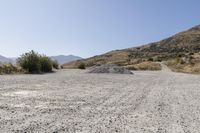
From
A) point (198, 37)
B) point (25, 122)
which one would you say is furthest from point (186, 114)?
point (198, 37)

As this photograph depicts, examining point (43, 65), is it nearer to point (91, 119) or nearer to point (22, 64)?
point (22, 64)

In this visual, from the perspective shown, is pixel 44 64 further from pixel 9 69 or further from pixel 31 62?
pixel 9 69

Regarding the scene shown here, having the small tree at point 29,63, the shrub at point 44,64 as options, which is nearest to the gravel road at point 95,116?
the small tree at point 29,63

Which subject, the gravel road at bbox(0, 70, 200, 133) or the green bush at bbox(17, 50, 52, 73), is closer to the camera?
the gravel road at bbox(0, 70, 200, 133)

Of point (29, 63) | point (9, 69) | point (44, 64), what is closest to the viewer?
point (9, 69)

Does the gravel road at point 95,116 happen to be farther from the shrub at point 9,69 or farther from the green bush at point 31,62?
the green bush at point 31,62

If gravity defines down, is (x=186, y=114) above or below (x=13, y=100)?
below

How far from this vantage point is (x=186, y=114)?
8820 mm

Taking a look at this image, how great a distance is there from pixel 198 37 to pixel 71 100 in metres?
131

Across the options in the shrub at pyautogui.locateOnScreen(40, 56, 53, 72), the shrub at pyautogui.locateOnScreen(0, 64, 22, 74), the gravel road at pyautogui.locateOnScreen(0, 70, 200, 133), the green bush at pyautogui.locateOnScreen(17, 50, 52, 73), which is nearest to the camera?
the gravel road at pyautogui.locateOnScreen(0, 70, 200, 133)

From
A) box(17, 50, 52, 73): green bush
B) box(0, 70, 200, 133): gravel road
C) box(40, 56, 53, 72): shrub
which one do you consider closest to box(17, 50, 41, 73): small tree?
box(17, 50, 52, 73): green bush

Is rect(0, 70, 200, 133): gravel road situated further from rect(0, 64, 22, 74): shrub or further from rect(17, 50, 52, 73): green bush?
rect(17, 50, 52, 73): green bush

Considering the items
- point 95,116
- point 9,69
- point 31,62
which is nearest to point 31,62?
point 31,62

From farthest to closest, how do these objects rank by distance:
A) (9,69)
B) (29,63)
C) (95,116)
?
(29,63) → (9,69) → (95,116)
